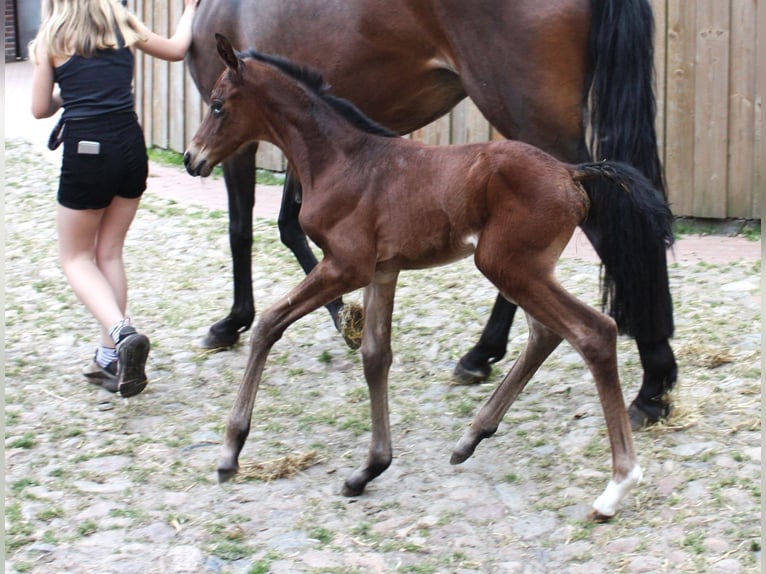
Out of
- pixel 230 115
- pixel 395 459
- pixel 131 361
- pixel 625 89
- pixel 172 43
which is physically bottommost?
pixel 395 459

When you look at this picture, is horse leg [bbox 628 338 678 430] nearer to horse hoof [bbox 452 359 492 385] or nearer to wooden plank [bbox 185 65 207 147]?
horse hoof [bbox 452 359 492 385]

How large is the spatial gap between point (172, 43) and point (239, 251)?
1.13m

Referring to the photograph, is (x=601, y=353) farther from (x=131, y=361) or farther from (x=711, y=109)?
(x=711, y=109)

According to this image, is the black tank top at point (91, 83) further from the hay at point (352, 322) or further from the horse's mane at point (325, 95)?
the hay at point (352, 322)

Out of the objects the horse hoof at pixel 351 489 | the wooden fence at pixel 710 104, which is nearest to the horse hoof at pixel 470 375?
the horse hoof at pixel 351 489

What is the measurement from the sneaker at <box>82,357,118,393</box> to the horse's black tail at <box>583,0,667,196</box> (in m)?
2.50

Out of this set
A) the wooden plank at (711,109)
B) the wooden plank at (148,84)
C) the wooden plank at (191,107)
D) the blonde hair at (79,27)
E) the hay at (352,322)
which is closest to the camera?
the blonde hair at (79,27)

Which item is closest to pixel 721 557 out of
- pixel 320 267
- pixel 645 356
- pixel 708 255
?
pixel 645 356

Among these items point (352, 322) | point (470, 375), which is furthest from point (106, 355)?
point (470, 375)

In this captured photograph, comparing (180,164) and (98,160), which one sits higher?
(98,160)

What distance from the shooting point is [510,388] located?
4.21 m

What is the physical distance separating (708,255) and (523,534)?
3.71 metres

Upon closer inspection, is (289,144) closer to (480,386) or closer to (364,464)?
(364,464)

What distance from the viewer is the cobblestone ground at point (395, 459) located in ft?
12.2
